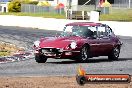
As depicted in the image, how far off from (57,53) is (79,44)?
79 centimetres

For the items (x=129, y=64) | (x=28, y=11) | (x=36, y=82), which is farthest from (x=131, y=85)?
(x=28, y=11)

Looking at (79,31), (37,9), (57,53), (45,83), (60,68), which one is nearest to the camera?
(45,83)

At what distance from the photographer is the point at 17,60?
66.7ft

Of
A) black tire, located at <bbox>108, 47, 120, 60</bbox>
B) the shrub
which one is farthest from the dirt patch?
the shrub

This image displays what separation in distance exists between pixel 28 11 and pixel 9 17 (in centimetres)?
2268

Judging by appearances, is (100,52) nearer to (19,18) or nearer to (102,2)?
(19,18)

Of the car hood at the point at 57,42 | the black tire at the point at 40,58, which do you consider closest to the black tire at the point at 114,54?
the car hood at the point at 57,42

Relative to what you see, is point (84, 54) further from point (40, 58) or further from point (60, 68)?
point (60, 68)

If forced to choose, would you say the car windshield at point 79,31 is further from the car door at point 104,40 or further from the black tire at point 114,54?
the black tire at point 114,54

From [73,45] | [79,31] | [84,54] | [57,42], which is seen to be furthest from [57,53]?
[79,31]

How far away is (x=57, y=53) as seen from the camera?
18625 mm

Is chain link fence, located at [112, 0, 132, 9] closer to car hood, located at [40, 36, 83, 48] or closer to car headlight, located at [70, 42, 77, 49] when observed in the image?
car hood, located at [40, 36, 83, 48]

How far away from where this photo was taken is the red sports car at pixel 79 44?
1862cm

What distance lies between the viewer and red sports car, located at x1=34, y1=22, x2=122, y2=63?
18.6 metres
